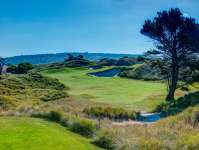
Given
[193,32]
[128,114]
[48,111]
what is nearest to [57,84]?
[193,32]

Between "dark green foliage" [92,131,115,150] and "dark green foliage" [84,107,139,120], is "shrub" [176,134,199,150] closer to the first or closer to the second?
"dark green foliage" [92,131,115,150]

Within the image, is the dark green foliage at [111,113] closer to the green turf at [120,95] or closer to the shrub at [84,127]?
the green turf at [120,95]

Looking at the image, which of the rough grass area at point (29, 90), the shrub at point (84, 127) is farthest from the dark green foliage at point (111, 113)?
the shrub at point (84, 127)

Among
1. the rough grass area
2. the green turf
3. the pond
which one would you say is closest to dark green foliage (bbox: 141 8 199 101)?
the green turf

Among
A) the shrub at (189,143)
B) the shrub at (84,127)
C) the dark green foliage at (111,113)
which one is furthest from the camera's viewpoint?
the dark green foliage at (111,113)

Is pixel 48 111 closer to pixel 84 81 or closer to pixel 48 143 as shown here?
pixel 48 143

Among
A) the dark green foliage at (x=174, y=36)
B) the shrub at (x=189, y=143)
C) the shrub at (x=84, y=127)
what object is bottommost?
the shrub at (x=84, y=127)

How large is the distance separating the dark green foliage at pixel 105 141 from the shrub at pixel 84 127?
1.43m

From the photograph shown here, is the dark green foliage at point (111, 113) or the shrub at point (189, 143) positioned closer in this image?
the shrub at point (189, 143)

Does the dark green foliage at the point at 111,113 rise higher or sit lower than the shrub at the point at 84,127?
lower

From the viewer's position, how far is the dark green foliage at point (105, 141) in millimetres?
12383

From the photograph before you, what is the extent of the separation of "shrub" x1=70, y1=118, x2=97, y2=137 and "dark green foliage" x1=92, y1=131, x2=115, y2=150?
1.43 metres

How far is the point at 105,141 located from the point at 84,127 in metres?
2.41

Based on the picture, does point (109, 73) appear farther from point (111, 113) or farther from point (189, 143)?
point (189, 143)
